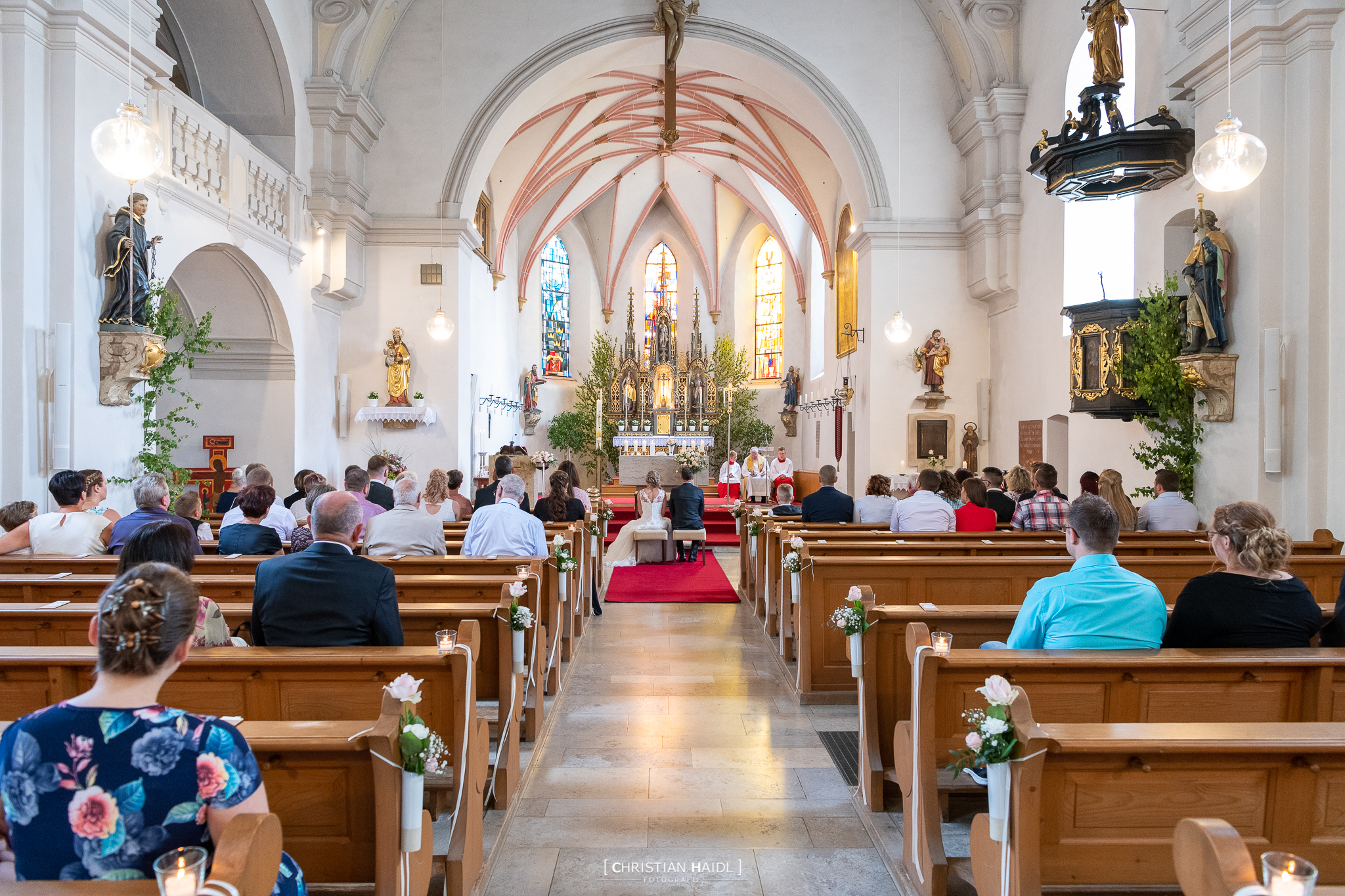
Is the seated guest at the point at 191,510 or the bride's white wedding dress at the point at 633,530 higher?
the seated guest at the point at 191,510

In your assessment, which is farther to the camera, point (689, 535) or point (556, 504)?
point (689, 535)

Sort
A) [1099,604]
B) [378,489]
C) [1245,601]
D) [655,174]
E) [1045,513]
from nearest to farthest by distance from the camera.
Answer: [1245,601]
[1099,604]
[1045,513]
[378,489]
[655,174]

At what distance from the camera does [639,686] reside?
5.51 meters

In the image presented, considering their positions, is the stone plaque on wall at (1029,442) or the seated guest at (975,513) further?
the stone plaque on wall at (1029,442)

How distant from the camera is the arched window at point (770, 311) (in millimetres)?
23172

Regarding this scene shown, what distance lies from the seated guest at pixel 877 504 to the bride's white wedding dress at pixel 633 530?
10.8 ft

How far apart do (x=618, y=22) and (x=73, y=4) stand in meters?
7.93

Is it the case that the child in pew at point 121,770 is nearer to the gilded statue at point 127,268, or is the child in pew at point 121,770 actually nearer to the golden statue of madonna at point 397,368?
the gilded statue at point 127,268

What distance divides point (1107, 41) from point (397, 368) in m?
9.46

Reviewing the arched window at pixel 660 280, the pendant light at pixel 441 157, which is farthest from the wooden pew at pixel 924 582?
the arched window at pixel 660 280

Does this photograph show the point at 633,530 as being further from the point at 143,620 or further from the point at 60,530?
the point at 143,620

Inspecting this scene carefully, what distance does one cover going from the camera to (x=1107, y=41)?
26.6 feet

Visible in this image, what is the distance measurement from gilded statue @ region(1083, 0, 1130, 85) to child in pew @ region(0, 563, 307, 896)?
883 cm

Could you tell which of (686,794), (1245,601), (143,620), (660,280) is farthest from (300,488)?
(660,280)
